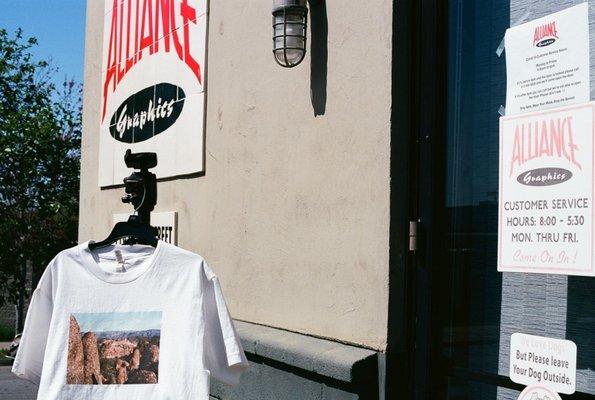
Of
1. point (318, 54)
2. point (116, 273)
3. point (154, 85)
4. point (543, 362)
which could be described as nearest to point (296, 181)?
point (318, 54)

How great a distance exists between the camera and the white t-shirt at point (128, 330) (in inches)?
127

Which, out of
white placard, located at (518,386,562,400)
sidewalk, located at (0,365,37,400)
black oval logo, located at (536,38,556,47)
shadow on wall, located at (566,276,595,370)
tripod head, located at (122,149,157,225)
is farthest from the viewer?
sidewalk, located at (0,365,37,400)

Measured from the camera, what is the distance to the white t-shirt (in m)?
3.22

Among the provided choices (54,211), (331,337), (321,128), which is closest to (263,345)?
(331,337)

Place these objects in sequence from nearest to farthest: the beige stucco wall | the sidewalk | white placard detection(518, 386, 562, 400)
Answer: white placard detection(518, 386, 562, 400)
the beige stucco wall
the sidewalk

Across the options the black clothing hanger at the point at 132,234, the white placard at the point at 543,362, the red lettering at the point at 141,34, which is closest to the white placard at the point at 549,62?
the white placard at the point at 543,362

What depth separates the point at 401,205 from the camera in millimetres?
3982

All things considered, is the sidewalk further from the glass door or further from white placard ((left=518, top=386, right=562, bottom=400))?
white placard ((left=518, top=386, right=562, bottom=400))

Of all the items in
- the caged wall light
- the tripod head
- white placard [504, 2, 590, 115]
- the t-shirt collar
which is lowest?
the t-shirt collar

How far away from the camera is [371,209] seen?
13.5 feet

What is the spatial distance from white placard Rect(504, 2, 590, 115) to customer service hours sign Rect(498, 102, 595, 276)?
6 cm

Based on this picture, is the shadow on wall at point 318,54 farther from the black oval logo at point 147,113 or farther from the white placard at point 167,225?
the white placard at point 167,225

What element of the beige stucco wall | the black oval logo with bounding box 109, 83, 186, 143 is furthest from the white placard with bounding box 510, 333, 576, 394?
the black oval logo with bounding box 109, 83, 186, 143

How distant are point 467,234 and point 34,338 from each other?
185 centimetres
